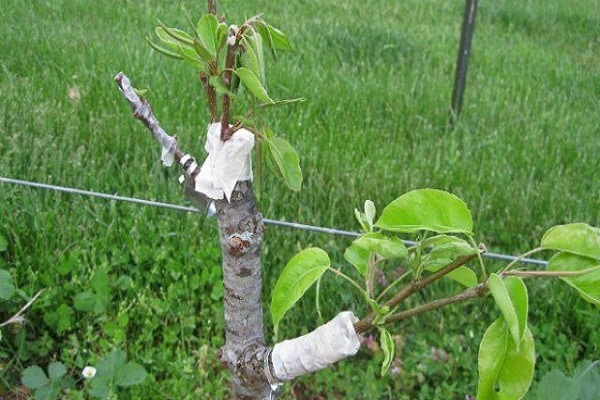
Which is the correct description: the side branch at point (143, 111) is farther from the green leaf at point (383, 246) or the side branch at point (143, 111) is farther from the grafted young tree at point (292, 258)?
the green leaf at point (383, 246)

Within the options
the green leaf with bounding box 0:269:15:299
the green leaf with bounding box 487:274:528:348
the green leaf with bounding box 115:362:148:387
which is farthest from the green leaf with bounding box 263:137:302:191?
the green leaf with bounding box 0:269:15:299

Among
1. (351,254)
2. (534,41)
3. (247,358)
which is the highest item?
(351,254)

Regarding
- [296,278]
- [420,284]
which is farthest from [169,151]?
[420,284]

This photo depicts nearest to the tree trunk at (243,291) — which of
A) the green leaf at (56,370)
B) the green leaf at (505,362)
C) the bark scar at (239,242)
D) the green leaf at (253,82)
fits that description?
the bark scar at (239,242)

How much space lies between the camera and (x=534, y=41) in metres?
→ 4.87

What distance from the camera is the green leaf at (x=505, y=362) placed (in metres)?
0.88

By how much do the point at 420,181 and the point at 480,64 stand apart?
66.6 inches

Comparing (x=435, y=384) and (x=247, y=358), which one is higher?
(x=247, y=358)

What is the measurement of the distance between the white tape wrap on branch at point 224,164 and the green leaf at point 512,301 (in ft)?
1.22

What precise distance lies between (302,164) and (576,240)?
191 cm

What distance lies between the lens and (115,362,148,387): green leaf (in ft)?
5.77

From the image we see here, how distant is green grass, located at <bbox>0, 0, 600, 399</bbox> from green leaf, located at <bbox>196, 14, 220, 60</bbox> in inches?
41.8

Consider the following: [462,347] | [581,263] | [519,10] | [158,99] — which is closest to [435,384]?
[462,347]

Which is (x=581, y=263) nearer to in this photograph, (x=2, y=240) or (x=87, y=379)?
(x=87, y=379)
